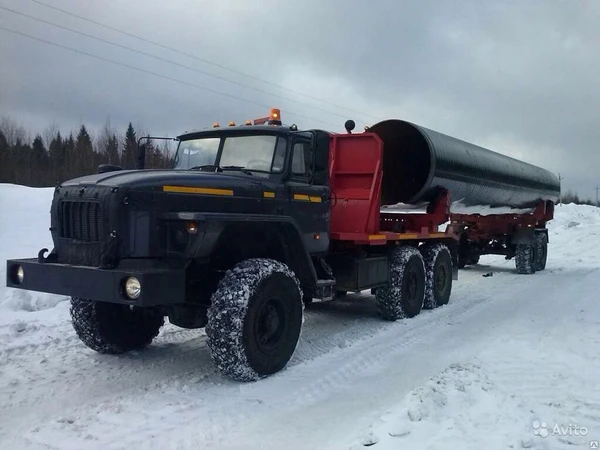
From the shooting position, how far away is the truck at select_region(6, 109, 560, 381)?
16.4 ft

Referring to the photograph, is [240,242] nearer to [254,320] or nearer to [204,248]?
[204,248]

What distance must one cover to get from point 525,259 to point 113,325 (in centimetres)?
1225

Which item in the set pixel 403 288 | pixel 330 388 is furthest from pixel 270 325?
pixel 403 288

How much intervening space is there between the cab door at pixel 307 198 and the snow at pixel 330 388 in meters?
1.36

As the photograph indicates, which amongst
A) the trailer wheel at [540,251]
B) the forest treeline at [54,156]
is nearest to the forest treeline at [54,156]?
the forest treeline at [54,156]

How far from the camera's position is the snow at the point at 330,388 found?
13.5 feet

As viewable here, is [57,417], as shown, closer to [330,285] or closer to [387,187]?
[330,285]

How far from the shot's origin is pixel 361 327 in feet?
26.5

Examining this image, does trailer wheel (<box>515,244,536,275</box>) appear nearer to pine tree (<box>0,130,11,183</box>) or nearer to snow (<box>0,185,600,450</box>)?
snow (<box>0,185,600,450</box>)

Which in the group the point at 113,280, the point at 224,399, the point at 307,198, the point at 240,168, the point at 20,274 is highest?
the point at 240,168

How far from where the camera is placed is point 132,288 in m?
4.69

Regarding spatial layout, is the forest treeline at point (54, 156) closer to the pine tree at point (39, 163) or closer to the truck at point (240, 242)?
the pine tree at point (39, 163)

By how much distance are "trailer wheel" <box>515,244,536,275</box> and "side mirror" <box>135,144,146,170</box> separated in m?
11.6

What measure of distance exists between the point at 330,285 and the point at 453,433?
3.04 m
